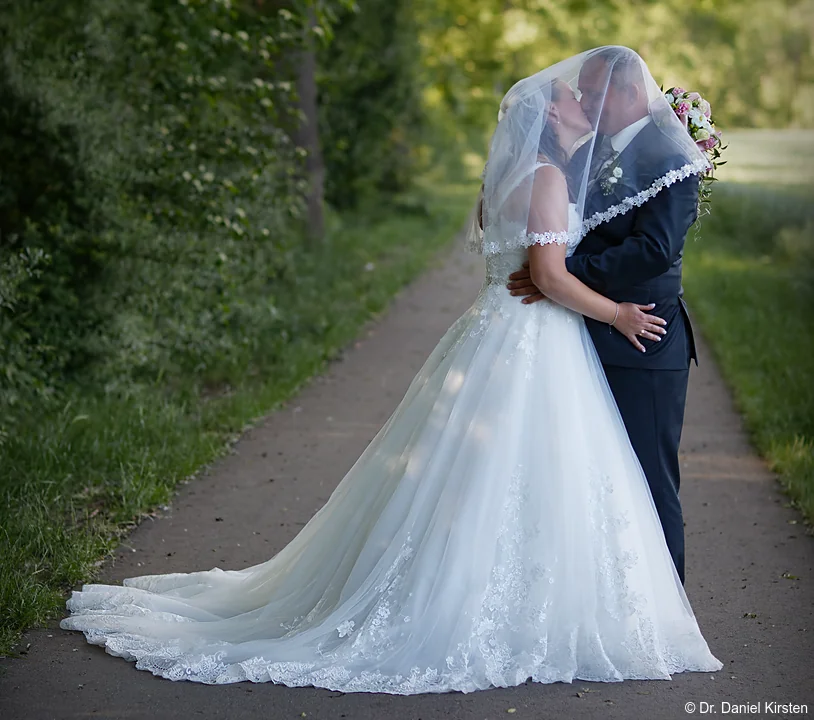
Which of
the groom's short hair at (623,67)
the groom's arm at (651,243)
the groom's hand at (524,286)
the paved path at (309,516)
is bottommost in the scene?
the paved path at (309,516)

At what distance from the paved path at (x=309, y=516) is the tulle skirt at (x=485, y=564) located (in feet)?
0.33

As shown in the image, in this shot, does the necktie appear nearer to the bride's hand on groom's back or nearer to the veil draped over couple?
the veil draped over couple

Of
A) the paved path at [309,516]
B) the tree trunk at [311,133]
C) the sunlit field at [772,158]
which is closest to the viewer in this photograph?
the paved path at [309,516]

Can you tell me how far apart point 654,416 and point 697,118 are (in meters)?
1.23

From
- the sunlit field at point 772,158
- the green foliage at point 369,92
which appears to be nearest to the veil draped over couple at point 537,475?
the sunlit field at point 772,158

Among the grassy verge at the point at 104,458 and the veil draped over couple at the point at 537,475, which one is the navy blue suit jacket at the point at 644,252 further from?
the grassy verge at the point at 104,458

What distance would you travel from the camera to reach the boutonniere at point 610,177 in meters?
4.23

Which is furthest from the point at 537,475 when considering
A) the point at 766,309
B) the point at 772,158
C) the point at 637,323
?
the point at 772,158

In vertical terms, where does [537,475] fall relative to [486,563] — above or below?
above

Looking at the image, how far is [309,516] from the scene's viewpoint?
20.5 feet

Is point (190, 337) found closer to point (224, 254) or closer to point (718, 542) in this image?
point (224, 254)

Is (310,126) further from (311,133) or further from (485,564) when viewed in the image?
(485,564)

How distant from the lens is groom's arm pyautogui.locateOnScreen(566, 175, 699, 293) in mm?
4172

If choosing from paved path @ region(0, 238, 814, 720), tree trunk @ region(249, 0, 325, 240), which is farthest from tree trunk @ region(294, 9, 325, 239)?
paved path @ region(0, 238, 814, 720)
